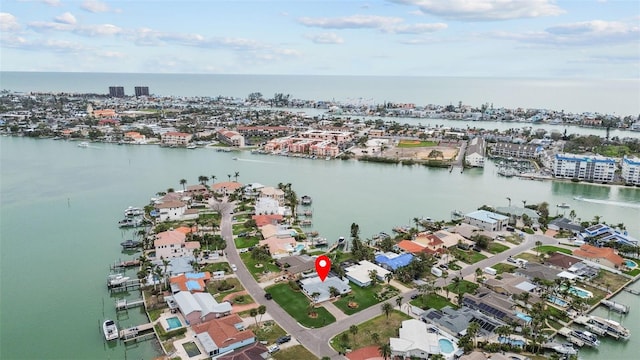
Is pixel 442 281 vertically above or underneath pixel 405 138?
underneath

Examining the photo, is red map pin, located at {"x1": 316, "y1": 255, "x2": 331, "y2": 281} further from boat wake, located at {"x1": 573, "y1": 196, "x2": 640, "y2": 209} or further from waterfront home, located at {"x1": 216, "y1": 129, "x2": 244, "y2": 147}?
waterfront home, located at {"x1": 216, "y1": 129, "x2": 244, "y2": 147}

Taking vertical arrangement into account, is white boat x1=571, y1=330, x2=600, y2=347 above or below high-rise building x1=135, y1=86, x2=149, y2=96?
below

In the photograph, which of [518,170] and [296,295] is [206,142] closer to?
[518,170]

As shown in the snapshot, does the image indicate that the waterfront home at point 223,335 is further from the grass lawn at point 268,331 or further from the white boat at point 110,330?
the white boat at point 110,330

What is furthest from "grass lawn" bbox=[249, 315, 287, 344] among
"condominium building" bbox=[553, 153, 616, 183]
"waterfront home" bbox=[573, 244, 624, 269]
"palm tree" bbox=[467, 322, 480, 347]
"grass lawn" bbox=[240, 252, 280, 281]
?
"condominium building" bbox=[553, 153, 616, 183]

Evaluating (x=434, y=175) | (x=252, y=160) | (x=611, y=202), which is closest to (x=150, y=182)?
(x=252, y=160)

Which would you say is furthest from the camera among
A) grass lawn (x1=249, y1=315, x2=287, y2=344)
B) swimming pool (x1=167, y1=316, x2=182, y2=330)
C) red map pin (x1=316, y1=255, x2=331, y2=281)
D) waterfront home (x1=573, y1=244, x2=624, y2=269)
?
waterfront home (x1=573, y1=244, x2=624, y2=269)
